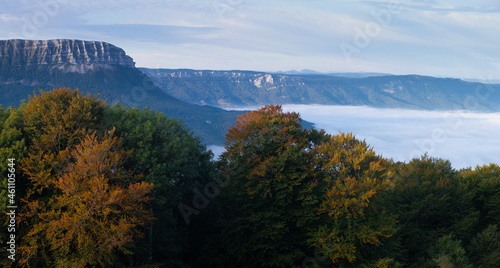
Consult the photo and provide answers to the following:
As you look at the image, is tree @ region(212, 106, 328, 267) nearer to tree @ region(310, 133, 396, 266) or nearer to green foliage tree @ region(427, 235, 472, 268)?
tree @ region(310, 133, 396, 266)

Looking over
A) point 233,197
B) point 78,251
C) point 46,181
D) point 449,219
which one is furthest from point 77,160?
point 449,219

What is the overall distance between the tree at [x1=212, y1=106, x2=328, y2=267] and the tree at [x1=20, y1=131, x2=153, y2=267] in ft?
33.1

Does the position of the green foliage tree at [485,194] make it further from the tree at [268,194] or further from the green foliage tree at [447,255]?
the tree at [268,194]

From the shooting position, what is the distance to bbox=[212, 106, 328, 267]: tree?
101ft

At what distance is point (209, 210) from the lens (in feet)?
116

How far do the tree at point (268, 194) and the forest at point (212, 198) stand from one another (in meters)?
0.12

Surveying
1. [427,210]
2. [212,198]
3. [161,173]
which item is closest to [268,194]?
[212,198]

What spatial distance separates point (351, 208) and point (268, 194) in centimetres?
655

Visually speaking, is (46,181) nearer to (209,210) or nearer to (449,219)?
(209,210)

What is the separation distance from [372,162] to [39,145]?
2258cm

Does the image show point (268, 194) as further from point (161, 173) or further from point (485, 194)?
point (485, 194)

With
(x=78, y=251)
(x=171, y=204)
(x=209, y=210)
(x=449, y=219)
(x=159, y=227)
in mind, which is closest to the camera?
(x=78, y=251)

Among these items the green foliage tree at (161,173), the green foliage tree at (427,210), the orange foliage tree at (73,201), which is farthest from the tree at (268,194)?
the green foliage tree at (427,210)

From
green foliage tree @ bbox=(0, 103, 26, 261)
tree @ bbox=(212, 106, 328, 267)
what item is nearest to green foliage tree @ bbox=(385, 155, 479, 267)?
tree @ bbox=(212, 106, 328, 267)
